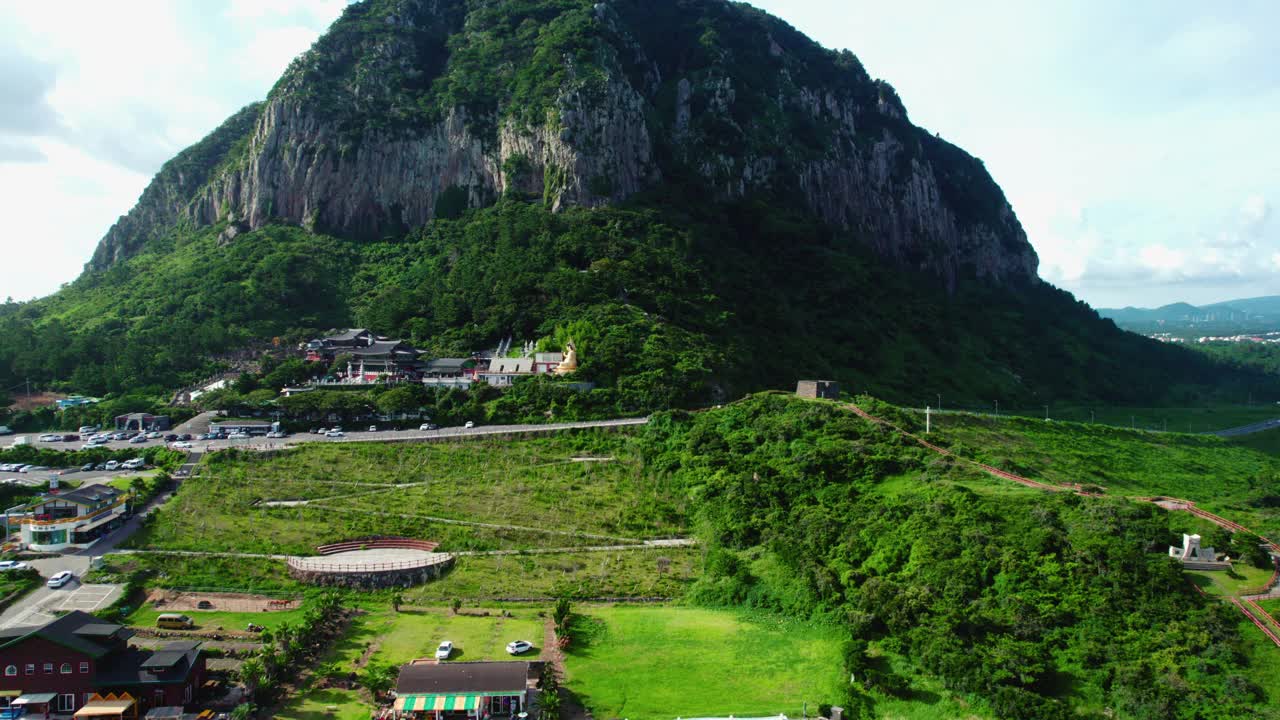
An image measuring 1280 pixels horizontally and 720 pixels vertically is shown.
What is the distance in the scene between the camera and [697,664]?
101 feet

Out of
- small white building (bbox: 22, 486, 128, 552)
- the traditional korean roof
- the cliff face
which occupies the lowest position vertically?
small white building (bbox: 22, 486, 128, 552)

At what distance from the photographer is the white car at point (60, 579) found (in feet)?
121

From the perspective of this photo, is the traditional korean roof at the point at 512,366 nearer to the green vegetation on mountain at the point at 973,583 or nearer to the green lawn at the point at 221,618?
the green vegetation on mountain at the point at 973,583

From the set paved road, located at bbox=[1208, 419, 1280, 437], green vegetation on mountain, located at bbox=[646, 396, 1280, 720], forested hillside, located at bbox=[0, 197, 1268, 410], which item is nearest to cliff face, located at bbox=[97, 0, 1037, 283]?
forested hillside, located at bbox=[0, 197, 1268, 410]

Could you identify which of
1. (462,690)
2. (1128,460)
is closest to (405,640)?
(462,690)

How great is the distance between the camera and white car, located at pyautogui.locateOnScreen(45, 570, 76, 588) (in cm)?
3700

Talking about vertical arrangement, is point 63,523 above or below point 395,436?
below

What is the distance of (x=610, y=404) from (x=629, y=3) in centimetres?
8005

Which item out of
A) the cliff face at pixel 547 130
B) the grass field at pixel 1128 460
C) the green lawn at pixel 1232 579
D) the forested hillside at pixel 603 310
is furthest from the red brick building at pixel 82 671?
the cliff face at pixel 547 130

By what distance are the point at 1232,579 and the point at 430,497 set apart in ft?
116

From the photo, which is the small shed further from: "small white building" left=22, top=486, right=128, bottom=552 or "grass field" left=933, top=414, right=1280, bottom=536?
"grass field" left=933, top=414, right=1280, bottom=536

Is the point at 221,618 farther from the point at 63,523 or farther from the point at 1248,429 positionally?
the point at 1248,429

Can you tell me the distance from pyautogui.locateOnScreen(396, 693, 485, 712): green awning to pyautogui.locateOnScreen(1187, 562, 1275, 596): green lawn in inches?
961

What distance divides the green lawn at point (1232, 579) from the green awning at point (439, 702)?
2441 cm
